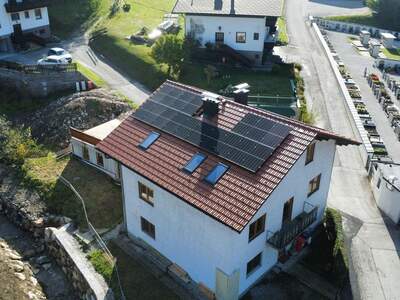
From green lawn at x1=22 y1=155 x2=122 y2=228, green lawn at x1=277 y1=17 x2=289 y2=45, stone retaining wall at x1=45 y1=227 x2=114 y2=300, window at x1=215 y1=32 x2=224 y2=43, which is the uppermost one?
window at x1=215 y1=32 x2=224 y2=43

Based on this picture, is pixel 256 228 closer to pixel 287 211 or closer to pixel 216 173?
pixel 287 211

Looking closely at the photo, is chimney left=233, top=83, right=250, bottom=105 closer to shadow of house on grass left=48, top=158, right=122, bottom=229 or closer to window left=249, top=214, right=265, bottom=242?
window left=249, top=214, right=265, bottom=242

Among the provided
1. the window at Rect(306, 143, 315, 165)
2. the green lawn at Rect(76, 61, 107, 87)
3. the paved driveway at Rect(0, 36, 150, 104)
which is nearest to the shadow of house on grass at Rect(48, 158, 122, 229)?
the paved driveway at Rect(0, 36, 150, 104)

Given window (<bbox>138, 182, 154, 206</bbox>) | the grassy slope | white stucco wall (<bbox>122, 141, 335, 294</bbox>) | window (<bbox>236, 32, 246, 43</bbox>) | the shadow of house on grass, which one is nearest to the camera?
white stucco wall (<bbox>122, 141, 335, 294</bbox>)

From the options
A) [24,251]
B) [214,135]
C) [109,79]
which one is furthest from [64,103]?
[214,135]

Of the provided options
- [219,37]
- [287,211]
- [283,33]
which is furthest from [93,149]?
[283,33]

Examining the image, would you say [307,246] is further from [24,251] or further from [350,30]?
[350,30]

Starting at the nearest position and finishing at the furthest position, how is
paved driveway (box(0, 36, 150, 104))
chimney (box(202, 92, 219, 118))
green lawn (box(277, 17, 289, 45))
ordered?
chimney (box(202, 92, 219, 118))
paved driveway (box(0, 36, 150, 104))
green lawn (box(277, 17, 289, 45))

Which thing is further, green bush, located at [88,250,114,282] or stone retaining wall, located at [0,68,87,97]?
stone retaining wall, located at [0,68,87,97]
